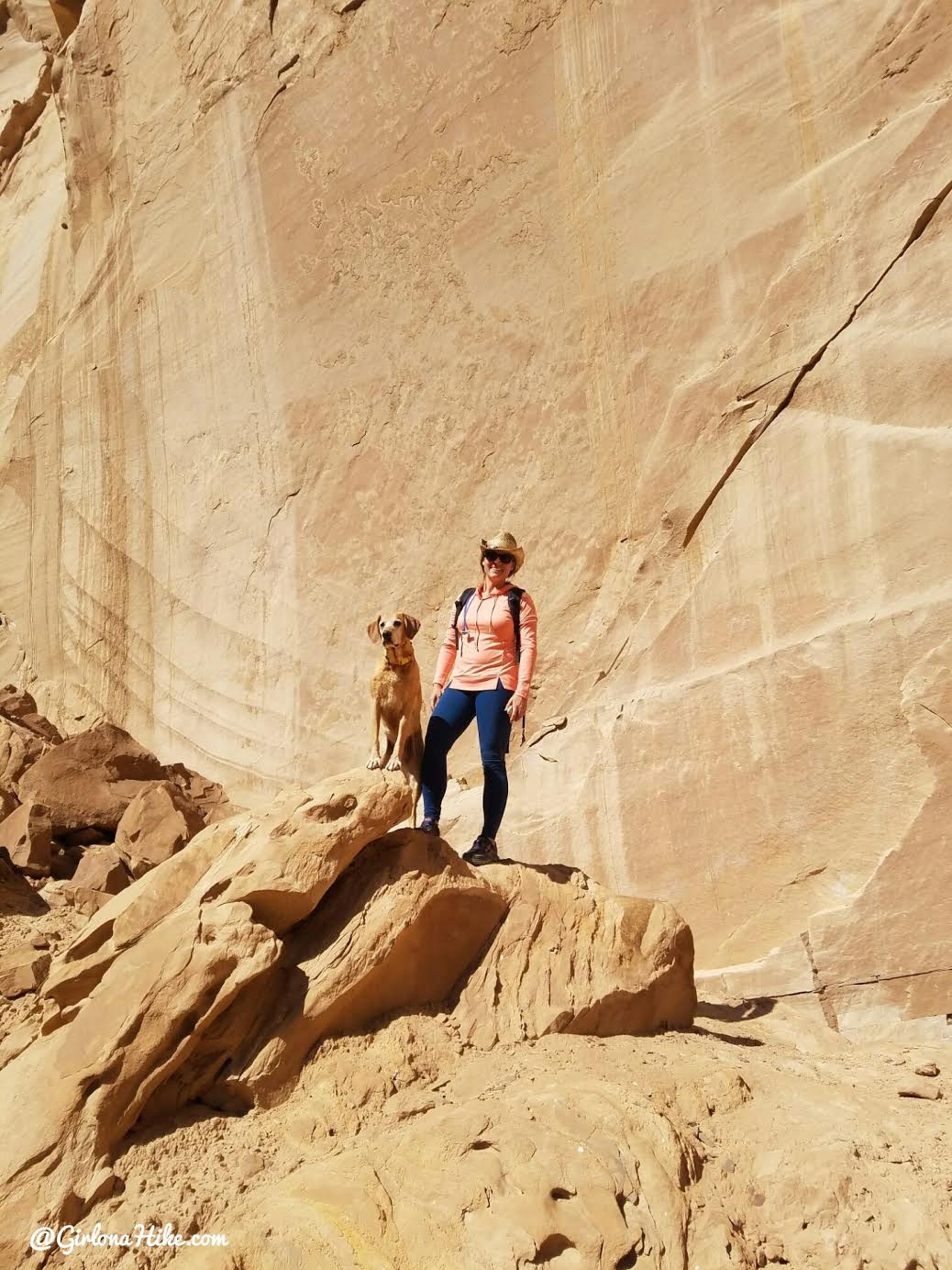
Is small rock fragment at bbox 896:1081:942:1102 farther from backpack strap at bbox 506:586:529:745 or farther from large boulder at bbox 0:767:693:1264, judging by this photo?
backpack strap at bbox 506:586:529:745

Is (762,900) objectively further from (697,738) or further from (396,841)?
(396,841)

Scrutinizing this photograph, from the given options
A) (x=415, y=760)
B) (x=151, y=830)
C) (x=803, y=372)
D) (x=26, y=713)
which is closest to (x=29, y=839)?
(x=151, y=830)

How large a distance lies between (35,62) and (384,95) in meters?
7.83

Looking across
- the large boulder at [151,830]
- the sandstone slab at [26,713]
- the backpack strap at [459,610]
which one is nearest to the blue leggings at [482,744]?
the backpack strap at [459,610]

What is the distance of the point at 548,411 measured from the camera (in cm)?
683

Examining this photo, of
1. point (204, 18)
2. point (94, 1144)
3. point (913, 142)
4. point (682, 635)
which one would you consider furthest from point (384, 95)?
point (94, 1144)

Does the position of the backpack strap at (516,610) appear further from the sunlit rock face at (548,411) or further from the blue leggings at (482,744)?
the sunlit rock face at (548,411)

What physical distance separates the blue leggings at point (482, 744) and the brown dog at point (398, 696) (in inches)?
2.1

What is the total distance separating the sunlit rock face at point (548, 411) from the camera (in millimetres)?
5340

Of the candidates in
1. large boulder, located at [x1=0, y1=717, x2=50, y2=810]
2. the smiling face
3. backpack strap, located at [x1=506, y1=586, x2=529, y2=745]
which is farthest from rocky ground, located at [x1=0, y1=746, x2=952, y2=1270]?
large boulder, located at [x1=0, y1=717, x2=50, y2=810]

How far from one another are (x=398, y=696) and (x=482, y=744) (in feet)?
1.22

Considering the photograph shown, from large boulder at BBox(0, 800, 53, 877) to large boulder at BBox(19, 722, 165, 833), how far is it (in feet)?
0.79

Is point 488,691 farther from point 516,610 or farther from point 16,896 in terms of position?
point 16,896

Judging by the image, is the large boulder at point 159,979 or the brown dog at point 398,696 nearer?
the large boulder at point 159,979
